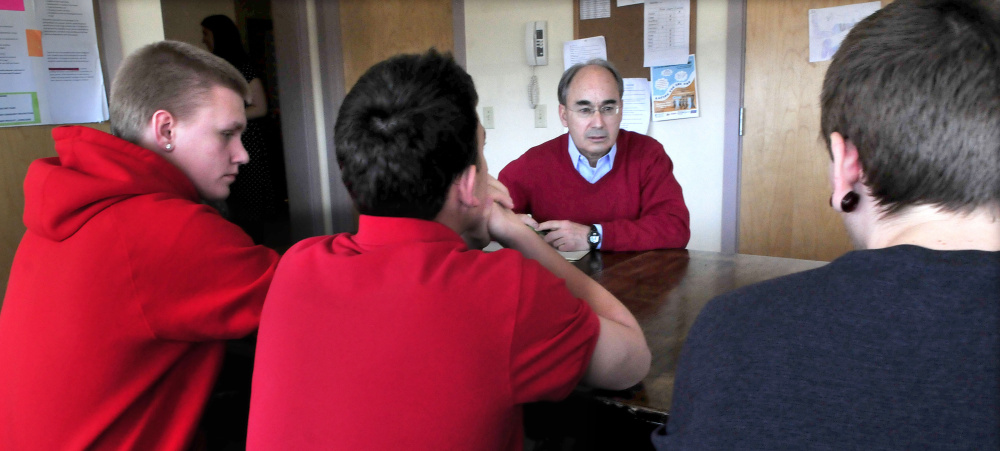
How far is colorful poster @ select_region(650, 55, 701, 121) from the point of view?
3.21 meters

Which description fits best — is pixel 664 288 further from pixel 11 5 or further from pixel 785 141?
pixel 11 5

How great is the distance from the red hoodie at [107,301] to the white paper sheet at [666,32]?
2671mm

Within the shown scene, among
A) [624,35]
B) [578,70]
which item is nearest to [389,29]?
[624,35]

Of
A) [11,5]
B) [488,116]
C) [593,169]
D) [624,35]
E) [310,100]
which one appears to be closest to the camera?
[11,5]

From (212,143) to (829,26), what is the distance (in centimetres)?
269

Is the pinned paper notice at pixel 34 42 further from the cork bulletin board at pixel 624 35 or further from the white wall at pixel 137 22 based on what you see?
the cork bulletin board at pixel 624 35

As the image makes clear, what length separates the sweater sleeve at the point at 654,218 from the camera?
76.7 inches

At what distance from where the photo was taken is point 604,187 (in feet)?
7.63

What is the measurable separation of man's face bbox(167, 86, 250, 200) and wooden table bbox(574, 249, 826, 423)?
0.91 m

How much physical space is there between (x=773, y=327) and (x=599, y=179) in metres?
1.80

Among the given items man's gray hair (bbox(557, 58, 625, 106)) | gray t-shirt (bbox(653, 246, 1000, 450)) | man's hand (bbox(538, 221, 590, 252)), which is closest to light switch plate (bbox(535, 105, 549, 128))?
man's gray hair (bbox(557, 58, 625, 106))

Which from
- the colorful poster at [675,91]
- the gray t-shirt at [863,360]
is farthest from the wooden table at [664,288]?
the colorful poster at [675,91]

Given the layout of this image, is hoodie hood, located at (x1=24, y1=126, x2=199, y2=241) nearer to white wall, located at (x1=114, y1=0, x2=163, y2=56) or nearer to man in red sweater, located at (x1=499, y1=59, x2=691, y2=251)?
man in red sweater, located at (x1=499, y1=59, x2=691, y2=251)

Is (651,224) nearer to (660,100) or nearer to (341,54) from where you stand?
(660,100)
